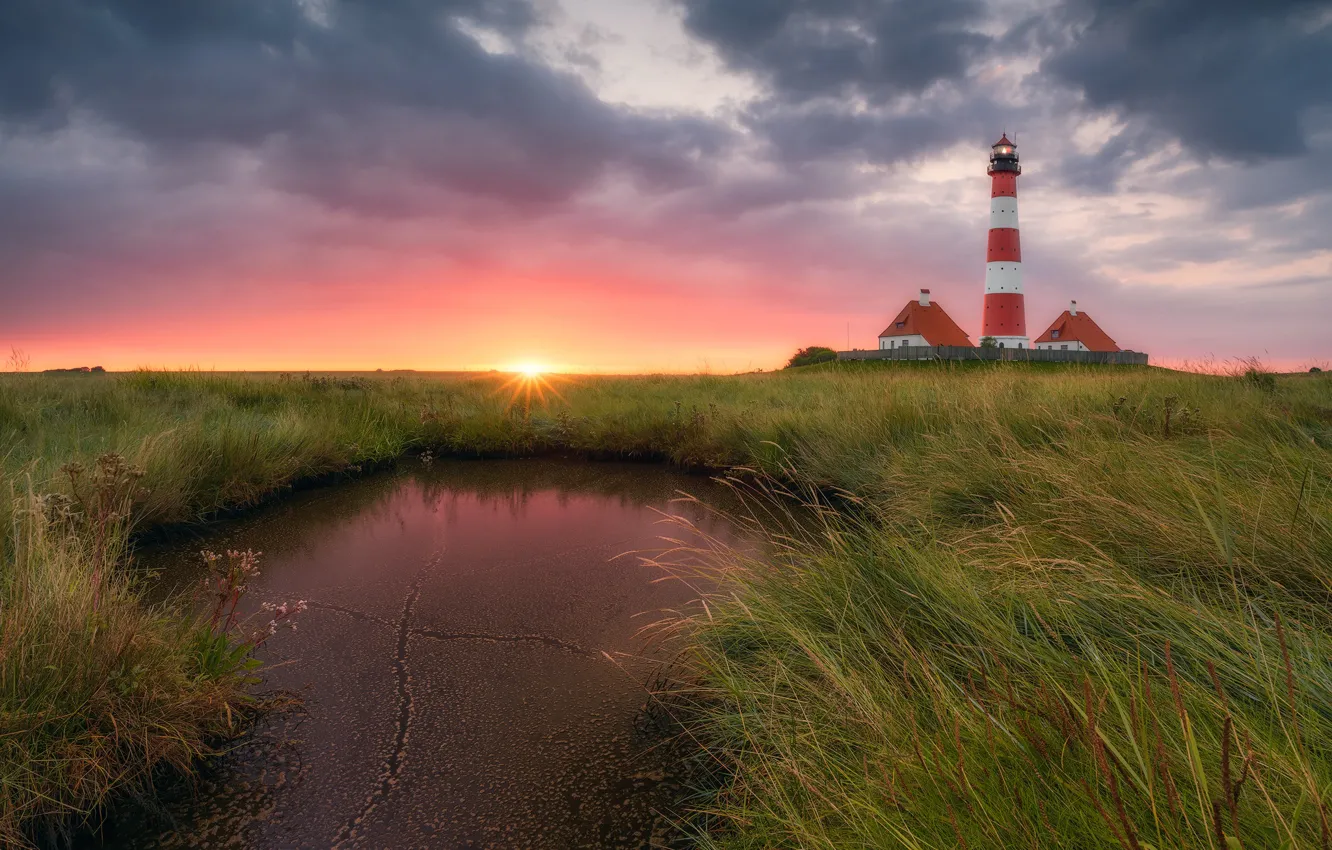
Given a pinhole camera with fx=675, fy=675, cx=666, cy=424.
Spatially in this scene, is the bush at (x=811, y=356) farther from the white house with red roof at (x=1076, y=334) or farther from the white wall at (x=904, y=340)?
the white house with red roof at (x=1076, y=334)

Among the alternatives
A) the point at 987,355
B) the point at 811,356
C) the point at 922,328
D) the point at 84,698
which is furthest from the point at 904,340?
the point at 84,698

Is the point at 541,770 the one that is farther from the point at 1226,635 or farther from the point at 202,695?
the point at 1226,635

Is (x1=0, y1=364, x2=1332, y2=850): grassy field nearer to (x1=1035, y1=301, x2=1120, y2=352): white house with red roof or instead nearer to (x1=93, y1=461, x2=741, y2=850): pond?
(x1=93, y1=461, x2=741, y2=850): pond

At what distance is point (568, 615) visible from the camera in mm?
3887

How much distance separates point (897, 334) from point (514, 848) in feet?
160

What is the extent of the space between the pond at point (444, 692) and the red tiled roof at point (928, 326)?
44.2m

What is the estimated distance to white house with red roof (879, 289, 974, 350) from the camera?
4603 centimetres

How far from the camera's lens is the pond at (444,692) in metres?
2.20

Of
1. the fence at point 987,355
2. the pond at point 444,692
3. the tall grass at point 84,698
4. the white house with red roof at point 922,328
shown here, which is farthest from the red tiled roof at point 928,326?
the tall grass at point 84,698

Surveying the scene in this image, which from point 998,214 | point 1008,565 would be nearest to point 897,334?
point 998,214

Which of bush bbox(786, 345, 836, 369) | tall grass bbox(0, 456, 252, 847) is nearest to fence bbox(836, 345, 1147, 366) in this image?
bush bbox(786, 345, 836, 369)

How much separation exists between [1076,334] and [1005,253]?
1572cm

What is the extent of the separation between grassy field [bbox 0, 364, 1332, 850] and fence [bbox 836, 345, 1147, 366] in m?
24.5

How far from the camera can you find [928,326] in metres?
46.3
